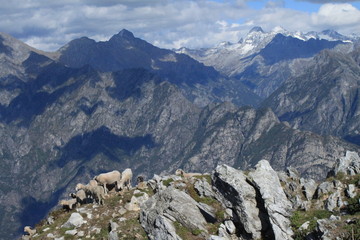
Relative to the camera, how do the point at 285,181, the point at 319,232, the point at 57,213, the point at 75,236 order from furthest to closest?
the point at 57,213, the point at 285,181, the point at 75,236, the point at 319,232

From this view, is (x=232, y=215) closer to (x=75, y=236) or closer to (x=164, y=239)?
(x=164, y=239)

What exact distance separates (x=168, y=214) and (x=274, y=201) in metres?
11.8

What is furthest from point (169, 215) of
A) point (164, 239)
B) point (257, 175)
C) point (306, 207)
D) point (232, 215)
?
point (306, 207)

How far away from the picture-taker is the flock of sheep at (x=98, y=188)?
64.4 m

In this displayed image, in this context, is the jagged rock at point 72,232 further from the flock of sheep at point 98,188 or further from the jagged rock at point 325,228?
the jagged rock at point 325,228

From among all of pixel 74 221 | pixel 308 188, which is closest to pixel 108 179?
pixel 74 221

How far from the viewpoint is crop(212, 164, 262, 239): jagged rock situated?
47.6 m

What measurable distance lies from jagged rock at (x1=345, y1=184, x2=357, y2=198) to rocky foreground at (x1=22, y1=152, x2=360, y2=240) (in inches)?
3.6

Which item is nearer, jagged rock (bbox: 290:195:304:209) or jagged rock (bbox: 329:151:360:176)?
jagged rock (bbox: 290:195:304:209)

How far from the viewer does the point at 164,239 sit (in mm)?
49625

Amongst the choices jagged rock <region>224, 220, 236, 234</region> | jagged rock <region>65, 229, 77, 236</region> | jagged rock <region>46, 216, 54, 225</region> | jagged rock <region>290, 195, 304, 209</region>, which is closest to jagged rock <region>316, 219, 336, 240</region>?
jagged rock <region>290, 195, 304, 209</region>

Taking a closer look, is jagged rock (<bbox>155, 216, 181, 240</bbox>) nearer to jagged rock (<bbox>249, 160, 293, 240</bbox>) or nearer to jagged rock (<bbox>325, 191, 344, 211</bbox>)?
jagged rock (<bbox>249, 160, 293, 240</bbox>)

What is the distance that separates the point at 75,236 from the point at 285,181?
92.5 ft

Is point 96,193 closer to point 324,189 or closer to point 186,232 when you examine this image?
point 186,232
